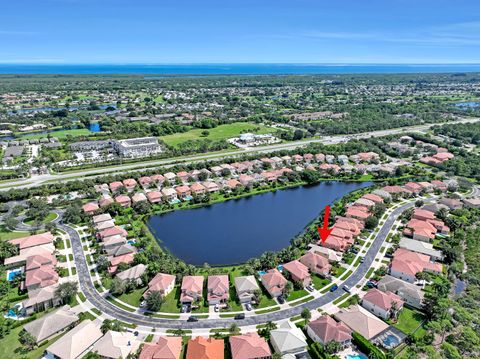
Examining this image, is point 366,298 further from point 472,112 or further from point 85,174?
point 472,112

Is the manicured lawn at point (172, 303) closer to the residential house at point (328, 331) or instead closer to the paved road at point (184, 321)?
the paved road at point (184, 321)

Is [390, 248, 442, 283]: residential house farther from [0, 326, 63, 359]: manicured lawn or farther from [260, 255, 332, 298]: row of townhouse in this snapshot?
[0, 326, 63, 359]: manicured lawn

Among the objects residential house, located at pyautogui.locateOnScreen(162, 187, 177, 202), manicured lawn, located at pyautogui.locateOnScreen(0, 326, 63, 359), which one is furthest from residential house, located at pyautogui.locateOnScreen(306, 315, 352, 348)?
residential house, located at pyautogui.locateOnScreen(162, 187, 177, 202)

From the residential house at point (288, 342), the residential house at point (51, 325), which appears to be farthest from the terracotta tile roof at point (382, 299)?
the residential house at point (51, 325)

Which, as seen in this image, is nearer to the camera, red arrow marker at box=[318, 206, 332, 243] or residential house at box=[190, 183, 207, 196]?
red arrow marker at box=[318, 206, 332, 243]

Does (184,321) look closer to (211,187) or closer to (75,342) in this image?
(75,342)

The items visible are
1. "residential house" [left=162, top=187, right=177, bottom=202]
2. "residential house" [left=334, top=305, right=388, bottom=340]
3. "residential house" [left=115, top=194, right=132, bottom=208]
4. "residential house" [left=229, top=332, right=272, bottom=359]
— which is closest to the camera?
"residential house" [left=229, top=332, right=272, bottom=359]

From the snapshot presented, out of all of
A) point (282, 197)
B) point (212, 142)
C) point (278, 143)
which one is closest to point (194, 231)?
point (282, 197)

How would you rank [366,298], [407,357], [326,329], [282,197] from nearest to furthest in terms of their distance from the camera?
1. [407,357]
2. [326,329]
3. [366,298]
4. [282,197]
